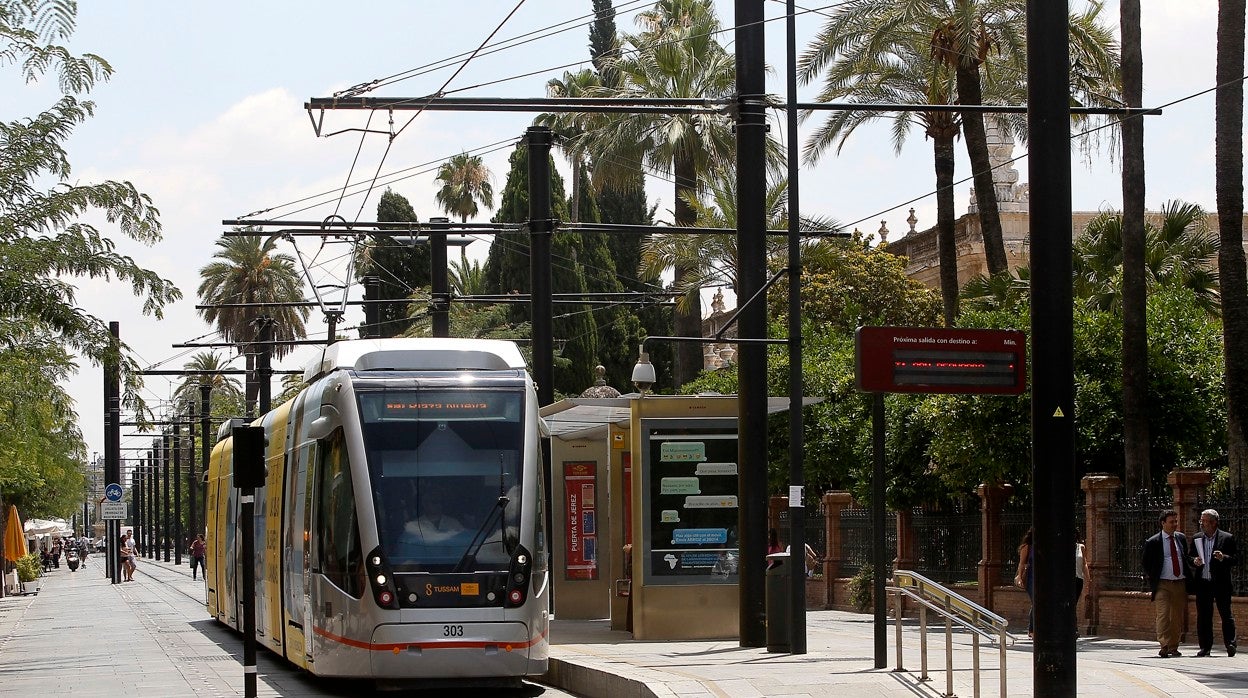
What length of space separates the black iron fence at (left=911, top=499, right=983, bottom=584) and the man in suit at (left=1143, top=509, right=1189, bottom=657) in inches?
379

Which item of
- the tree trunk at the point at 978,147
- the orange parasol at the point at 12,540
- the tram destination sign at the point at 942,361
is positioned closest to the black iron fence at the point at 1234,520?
the tram destination sign at the point at 942,361

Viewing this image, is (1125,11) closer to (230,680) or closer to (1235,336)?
(1235,336)

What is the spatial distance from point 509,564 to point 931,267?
39919mm

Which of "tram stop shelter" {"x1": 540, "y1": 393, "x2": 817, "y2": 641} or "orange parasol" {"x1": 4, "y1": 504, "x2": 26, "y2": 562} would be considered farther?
"orange parasol" {"x1": 4, "y1": 504, "x2": 26, "y2": 562}

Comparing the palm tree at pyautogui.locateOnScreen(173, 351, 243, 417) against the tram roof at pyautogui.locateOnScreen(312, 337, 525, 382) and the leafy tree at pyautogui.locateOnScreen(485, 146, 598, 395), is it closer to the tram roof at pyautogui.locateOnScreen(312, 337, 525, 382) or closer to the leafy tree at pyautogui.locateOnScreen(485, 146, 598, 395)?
the leafy tree at pyautogui.locateOnScreen(485, 146, 598, 395)

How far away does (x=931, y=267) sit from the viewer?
54.3 m

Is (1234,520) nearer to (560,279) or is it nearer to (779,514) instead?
(779,514)

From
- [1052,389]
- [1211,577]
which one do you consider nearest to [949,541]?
[1211,577]

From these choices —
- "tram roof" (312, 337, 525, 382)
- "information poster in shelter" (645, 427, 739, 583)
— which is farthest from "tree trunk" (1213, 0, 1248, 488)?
"tram roof" (312, 337, 525, 382)

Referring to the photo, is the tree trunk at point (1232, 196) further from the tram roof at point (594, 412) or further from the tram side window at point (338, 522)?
the tram side window at point (338, 522)

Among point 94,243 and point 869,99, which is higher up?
point 869,99

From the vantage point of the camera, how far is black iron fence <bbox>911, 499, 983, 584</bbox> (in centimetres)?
3011

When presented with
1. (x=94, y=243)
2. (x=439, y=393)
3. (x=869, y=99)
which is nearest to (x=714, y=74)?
(x=869, y=99)

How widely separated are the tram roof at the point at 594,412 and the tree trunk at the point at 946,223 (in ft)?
40.0
